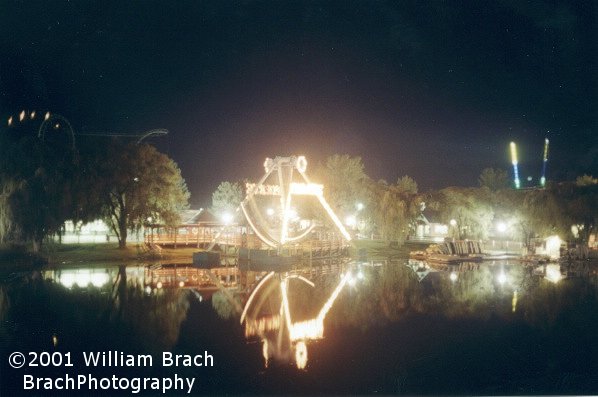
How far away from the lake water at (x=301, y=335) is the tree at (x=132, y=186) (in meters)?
10.7

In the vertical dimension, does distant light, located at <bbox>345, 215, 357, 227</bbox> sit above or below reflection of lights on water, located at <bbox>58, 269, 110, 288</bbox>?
above

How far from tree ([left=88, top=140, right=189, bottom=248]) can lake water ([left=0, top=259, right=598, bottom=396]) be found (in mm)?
10719

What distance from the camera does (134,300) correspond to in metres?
17.5

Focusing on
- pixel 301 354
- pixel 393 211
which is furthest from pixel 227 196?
pixel 301 354

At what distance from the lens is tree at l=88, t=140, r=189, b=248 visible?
108 ft

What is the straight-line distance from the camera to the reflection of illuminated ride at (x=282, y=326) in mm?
11852

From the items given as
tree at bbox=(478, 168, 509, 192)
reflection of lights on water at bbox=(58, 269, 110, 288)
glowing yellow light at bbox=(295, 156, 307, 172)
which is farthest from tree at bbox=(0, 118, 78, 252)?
tree at bbox=(478, 168, 509, 192)

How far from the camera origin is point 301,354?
37.5ft

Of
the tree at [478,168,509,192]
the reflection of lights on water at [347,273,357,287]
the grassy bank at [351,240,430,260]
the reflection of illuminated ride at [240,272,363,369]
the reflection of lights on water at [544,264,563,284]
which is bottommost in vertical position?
the reflection of illuminated ride at [240,272,363,369]

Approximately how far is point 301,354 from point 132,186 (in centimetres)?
2566

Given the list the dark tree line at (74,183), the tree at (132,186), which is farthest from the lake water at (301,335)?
the tree at (132,186)

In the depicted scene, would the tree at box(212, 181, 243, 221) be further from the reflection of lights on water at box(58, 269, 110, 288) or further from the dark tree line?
the reflection of lights on water at box(58, 269, 110, 288)

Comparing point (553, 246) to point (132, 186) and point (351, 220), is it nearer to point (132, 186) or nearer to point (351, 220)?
point (351, 220)

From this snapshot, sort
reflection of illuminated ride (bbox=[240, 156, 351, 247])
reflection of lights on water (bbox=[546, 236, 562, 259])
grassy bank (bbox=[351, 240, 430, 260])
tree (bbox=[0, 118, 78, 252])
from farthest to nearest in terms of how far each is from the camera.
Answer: grassy bank (bbox=[351, 240, 430, 260]) < reflection of lights on water (bbox=[546, 236, 562, 259]) < reflection of illuminated ride (bbox=[240, 156, 351, 247]) < tree (bbox=[0, 118, 78, 252])
